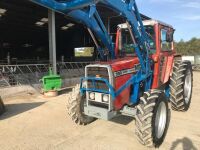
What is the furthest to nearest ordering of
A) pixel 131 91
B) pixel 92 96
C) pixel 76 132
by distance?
pixel 76 132, pixel 131 91, pixel 92 96

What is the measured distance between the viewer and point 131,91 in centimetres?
523

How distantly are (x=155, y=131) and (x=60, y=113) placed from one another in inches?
129

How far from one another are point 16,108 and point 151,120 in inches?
197

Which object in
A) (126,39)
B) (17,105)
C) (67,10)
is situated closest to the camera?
(67,10)

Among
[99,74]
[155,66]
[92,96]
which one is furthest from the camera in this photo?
[155,66]

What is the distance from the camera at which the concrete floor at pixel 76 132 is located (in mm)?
4652

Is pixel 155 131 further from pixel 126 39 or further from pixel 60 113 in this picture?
pixel 60 113

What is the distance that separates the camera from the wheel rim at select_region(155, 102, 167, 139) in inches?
190

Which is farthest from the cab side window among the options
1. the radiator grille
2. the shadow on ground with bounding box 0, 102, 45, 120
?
the shadow on ground with bounding box 0, 102, 45, 120

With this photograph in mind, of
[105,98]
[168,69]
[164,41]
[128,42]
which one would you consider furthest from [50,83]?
[105,98]

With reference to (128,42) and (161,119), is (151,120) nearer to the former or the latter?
(161,119)

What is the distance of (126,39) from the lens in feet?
20.8

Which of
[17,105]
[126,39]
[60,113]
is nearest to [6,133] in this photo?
[60,113]

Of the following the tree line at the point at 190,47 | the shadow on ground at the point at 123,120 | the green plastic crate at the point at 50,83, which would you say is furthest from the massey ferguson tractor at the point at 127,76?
the tree line at the point at 190,47
